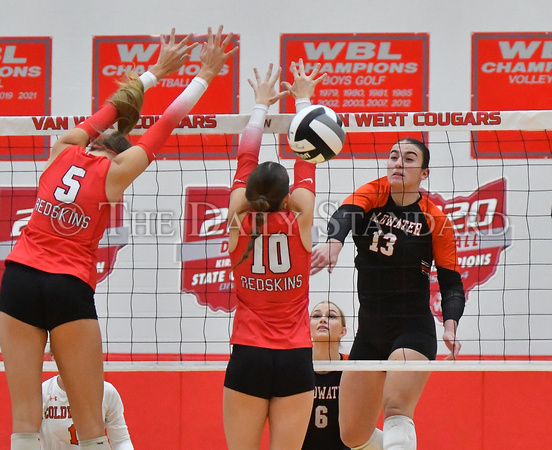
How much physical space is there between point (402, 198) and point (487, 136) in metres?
2.12

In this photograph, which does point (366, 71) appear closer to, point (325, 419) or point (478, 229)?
point (478, 229)

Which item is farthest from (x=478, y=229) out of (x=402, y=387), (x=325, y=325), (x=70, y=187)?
(x=70, y=187)

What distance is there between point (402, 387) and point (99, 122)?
7.42ft

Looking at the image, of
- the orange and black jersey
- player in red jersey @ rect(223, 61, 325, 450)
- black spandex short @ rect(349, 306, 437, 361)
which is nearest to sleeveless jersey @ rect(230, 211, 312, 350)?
player in red jersey @ rect(223, 61, 325, 450)

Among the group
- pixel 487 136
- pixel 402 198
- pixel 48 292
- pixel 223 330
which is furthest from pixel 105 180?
pixel 487 136

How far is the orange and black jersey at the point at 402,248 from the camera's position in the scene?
15.5 ft

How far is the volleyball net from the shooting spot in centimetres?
649

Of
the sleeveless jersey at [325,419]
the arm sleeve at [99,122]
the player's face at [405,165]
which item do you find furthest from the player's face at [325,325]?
the arm sleeve at [99,122]

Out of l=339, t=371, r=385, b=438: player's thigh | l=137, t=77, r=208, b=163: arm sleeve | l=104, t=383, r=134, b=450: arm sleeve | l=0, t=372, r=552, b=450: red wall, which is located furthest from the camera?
l=0, t=372, r=552, b=450: red wall

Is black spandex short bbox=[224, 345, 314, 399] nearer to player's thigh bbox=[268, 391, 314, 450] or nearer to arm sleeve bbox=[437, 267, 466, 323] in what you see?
player's thigh bbox=[268, 391, 314, 450]

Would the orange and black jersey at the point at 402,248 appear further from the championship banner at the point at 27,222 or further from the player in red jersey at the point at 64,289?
the championship banner at the point at 27,222

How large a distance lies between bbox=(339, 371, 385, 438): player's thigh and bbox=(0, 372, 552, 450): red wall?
171cm

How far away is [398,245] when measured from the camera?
4730 mm

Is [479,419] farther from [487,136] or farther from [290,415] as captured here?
[290,415]
